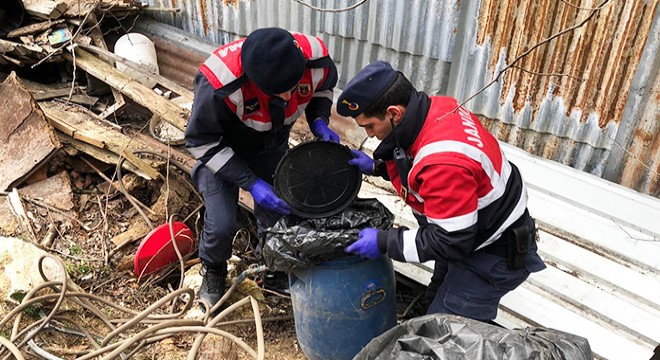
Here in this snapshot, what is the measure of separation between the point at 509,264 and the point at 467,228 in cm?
47

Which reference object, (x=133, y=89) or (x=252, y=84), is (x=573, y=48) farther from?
(x=133, y=89)

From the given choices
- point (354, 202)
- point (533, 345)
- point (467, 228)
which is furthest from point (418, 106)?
point (533, 345)

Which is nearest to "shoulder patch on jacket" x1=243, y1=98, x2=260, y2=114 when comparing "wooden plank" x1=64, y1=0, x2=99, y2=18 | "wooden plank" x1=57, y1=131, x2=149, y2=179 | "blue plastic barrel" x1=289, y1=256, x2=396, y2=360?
"blue plastic barrel" x1=289, y1=256, x2=396, y2=360

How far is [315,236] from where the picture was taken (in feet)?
7.80

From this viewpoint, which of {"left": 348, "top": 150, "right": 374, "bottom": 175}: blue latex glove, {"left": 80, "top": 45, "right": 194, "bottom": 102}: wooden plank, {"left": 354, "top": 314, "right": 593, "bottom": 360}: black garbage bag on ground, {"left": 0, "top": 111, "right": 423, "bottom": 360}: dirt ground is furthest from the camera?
{"left": 80, "top": 45, "right": 194, "bottom": 102}: wooden plank

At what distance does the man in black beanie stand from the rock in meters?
0.93

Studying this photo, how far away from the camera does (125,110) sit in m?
4.77

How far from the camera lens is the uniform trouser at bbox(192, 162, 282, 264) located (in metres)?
2.91

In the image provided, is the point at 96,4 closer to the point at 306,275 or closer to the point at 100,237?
the point at 100,237

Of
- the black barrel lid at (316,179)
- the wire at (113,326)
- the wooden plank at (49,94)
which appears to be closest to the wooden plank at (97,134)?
the wooden plank at (49,94)

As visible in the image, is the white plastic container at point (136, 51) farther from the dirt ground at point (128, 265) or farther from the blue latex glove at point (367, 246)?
the blue latex glove at point (367, 246)

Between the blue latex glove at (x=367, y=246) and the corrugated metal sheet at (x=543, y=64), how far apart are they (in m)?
1.85

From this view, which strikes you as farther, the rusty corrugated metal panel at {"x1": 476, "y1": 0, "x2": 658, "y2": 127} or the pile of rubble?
the pile of rubble

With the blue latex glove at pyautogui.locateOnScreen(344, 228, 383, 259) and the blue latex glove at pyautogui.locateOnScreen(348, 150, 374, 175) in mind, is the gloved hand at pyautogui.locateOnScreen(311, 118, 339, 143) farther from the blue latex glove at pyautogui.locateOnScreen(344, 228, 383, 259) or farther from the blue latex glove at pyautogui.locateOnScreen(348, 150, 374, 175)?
the blue latex glove at pyautogui.locateOnScreen(344, 228, 383, 259)
